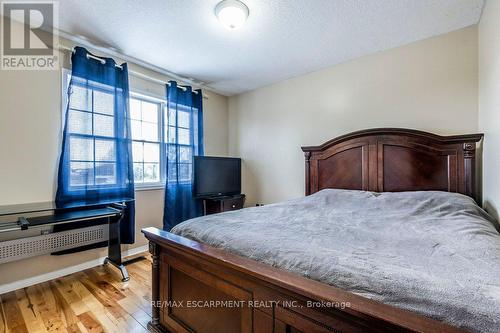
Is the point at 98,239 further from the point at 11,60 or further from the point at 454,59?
the point at 454,59

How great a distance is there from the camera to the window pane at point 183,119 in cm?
352

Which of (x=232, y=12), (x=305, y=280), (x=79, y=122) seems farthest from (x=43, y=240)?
(x=232, y=12)

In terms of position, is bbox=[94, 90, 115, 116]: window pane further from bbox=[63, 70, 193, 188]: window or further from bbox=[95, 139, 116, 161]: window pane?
bbox=[95, 139, 116, 161]: window pane

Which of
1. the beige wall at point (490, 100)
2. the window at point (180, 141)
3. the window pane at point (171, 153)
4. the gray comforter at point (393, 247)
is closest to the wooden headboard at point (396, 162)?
the beige wall at point (490, 100)

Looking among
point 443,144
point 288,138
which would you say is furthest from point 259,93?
point 443,144

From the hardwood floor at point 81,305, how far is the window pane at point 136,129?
166 centimetres

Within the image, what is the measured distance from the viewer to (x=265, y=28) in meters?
2.32

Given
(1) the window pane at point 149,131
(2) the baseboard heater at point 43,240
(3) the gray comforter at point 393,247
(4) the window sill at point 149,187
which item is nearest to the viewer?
(3) the gray comforter at point 393,247

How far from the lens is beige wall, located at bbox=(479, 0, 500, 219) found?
166 centimetres

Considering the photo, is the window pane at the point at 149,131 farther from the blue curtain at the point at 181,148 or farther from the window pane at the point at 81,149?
the window pane at the point at 81,149

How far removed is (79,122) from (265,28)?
84.2 inches

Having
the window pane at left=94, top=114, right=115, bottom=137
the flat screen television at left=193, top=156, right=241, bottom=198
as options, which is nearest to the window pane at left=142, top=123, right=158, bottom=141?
the window pane at left=94, top=114, right=115, bottom=137

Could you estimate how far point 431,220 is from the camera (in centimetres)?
165

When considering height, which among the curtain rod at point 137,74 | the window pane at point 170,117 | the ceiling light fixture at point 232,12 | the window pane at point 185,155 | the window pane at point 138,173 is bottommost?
the window pane at point 138,173
